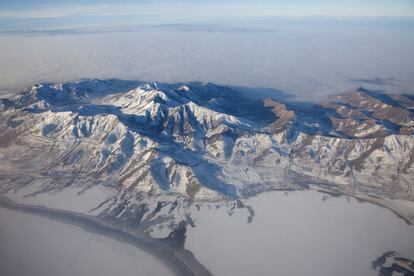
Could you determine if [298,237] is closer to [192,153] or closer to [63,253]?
[192,153]

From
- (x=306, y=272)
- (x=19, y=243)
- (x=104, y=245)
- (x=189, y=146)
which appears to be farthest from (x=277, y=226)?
(x=19, y=243)

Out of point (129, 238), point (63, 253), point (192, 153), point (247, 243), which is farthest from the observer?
point (192, 153)

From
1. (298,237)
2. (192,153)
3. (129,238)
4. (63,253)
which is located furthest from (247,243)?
(192,153)

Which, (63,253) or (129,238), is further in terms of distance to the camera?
(129,238)

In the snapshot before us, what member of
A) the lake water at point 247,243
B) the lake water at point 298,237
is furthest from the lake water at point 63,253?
the lake water at point 298,237

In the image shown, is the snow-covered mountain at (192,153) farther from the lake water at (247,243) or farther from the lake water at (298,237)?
the lake water at (247,243)

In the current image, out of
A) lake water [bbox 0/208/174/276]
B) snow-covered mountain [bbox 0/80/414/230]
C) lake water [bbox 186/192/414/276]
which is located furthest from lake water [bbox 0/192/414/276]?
snow-covered mountain [bbox 0/80/414/230]
